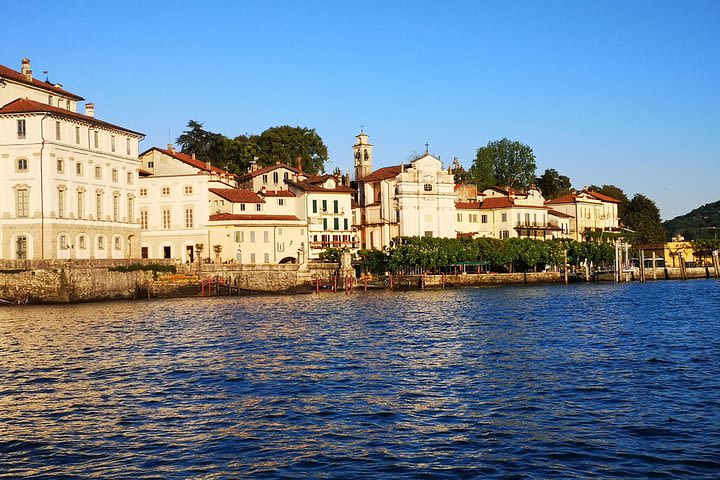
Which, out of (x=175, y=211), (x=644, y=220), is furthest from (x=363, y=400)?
(x=644, y=220)

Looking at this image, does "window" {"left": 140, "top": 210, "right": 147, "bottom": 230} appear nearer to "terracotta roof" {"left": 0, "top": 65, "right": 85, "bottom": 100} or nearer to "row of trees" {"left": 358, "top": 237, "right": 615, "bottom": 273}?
"terracotta roof" {"left": 0, "top": 65, "right": 85, "bottom": 100}

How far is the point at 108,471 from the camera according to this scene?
55.1 ft

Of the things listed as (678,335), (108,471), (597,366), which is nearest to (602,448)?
(108,471)

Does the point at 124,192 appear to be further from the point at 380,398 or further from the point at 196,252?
the point at 380,398

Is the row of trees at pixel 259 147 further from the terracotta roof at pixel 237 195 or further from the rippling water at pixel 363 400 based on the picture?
the rippling water at pixel 363 400

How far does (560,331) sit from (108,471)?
29.6 m

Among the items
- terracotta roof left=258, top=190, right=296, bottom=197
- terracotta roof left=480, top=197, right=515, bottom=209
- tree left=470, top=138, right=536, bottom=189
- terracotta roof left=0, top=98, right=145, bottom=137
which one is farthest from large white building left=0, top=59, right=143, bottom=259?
tree left=470, top=138, right=536, bottom=189

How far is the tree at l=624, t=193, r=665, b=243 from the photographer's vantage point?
445 feet

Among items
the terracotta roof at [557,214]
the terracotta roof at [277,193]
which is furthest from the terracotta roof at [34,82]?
the terracotta roof at [557,214]

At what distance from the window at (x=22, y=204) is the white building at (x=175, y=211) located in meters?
17.8

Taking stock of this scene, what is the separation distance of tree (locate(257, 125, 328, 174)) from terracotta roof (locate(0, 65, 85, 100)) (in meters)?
→ 41.4

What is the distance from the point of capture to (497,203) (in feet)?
369

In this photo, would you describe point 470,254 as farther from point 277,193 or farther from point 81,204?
point 81,204

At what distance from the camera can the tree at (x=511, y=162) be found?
14588cm
